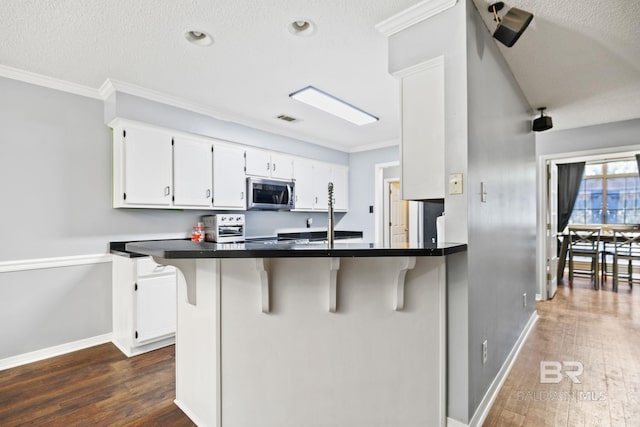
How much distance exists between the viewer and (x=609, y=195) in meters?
6.32

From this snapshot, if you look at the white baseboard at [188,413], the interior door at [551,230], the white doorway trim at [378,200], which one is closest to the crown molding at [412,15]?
the white baseboard at [188,413]

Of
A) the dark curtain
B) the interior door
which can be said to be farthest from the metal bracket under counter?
the dark curtain

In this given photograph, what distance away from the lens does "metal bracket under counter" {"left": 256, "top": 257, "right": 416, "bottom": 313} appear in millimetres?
1538

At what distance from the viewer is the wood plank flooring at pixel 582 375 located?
187 cm

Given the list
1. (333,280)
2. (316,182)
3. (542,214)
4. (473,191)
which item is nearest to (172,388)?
(333,280)

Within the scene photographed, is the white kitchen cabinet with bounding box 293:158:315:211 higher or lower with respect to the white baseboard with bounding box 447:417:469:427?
higher

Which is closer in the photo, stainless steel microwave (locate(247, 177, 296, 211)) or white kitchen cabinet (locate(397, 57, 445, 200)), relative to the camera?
white kitchen cabinet (locate(397, 57, 445, 200))

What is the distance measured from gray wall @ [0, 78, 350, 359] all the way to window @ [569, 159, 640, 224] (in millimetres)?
7710

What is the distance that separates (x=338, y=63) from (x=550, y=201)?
3.86 metres

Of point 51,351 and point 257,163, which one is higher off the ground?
point 257,163

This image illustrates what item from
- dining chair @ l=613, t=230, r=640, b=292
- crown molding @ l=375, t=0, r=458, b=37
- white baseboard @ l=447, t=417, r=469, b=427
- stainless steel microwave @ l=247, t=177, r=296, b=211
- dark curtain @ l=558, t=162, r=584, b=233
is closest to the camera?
white baseboard @ l=447, t=417, r=469, b=427

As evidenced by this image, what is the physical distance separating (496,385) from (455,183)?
1.42 m

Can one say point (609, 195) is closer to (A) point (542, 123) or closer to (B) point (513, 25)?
(A) point (542, 123)

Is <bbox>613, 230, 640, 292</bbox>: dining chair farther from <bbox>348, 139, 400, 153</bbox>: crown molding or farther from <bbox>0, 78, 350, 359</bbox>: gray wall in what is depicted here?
<bbox>0, 78, 350, 359</bbox>: gray wall
